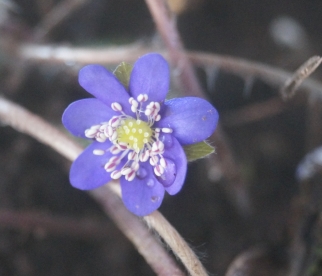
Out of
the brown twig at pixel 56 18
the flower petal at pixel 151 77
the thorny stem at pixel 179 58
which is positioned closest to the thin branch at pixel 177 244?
the flower petal at pixel 151 77

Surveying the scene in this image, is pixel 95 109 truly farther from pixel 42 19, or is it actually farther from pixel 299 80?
pixel 42 19

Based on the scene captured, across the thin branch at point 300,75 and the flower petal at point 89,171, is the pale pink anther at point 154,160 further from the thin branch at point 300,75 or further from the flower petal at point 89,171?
the thin branch at point 300,75

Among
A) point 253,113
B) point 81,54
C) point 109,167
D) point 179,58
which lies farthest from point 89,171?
point 253,113

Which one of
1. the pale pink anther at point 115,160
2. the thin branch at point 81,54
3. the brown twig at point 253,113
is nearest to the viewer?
the pale pink anther at point 115,160

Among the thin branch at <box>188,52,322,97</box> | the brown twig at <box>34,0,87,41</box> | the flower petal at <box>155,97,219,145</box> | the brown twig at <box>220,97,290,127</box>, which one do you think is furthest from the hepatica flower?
the brown twig at <box>34,0,87,41</box>

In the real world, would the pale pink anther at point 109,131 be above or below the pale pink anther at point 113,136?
above

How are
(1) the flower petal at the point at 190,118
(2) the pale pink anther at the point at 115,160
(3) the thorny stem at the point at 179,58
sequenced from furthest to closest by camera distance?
(3) the thorny stem at the point at 179,58, (2) the pale pink anther at the point at 115,160, (1) the flower petal at the point at 190,118

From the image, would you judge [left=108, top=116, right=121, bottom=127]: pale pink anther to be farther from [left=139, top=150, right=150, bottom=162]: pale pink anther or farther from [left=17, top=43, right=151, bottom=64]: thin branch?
[left=17, top=43, right=151, bottom=64]: thin branch
